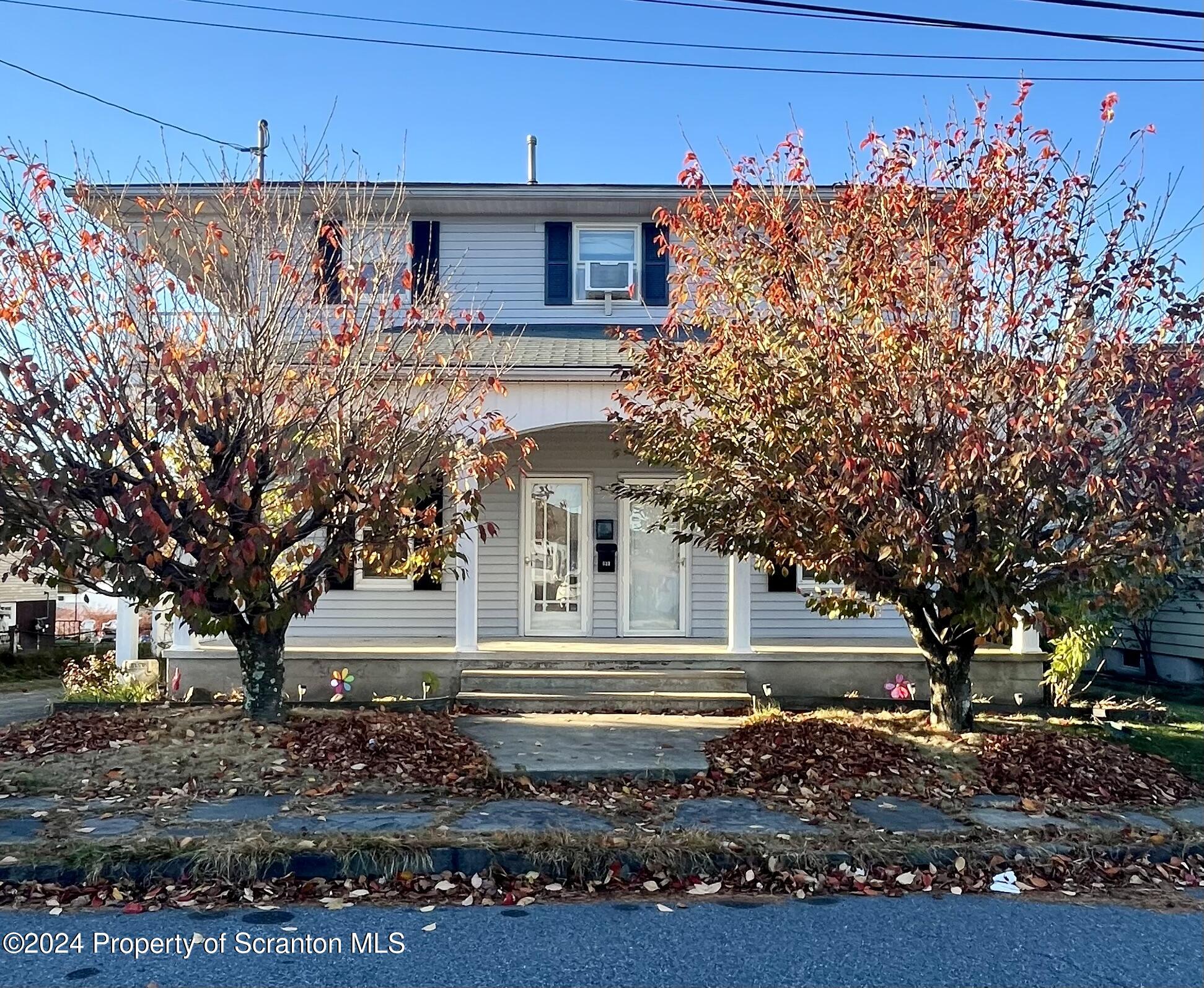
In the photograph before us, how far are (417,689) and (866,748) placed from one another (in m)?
4.77

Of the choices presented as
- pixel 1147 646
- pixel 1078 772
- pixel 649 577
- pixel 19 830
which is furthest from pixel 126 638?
pixel 1147 646

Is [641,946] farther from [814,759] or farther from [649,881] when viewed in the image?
[814,759]

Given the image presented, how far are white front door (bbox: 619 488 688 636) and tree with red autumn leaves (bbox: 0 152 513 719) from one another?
15.1ft

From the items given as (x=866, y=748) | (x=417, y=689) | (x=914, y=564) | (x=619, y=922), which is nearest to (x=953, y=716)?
(x=866, y=748)

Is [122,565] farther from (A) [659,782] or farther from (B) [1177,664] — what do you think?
(B) [1177,664]

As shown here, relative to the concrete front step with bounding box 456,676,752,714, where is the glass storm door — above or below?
above

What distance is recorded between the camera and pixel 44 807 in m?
5.87

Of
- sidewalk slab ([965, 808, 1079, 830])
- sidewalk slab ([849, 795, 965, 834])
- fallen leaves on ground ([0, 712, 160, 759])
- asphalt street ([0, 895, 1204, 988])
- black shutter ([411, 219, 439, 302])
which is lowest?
asphalt street ([0, 895, 1204, 988])

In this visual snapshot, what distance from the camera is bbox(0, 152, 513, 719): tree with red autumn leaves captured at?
639 centimetres

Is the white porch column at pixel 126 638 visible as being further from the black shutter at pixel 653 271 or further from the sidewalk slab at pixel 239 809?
the black shutter at pixel 653 271

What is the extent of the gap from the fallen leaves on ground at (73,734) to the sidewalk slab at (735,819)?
→ 4392 millimetres

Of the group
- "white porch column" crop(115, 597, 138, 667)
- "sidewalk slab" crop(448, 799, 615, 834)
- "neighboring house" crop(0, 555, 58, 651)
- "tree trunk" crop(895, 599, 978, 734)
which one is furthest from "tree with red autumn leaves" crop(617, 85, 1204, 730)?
"neighboring house" crop(0, 555, 58, 651)

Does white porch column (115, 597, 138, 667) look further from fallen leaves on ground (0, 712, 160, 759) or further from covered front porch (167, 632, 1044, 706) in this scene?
fallen leaves on ground (0, 712, 160, 759)

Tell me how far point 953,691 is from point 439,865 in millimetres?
4880
